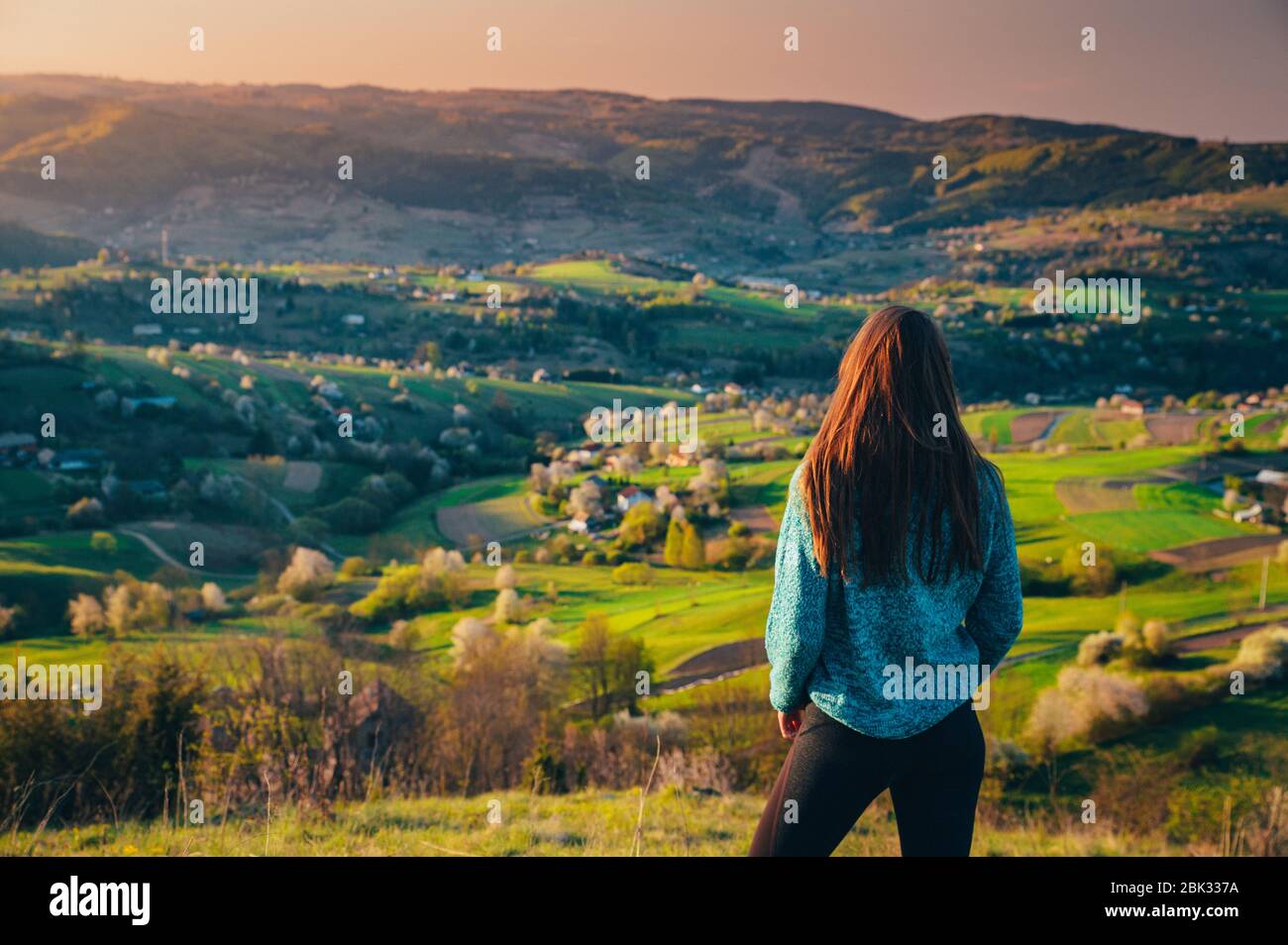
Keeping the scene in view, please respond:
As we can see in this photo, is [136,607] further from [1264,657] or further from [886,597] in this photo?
[1264,657]

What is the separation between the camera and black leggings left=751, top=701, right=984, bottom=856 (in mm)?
2504

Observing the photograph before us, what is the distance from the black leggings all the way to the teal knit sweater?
51 mm

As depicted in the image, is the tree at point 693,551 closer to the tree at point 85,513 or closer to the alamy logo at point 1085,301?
the tree at point 85,513

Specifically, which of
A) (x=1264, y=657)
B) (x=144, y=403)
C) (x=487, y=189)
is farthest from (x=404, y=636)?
(x=487, y=189)

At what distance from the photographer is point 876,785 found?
99.3 inches

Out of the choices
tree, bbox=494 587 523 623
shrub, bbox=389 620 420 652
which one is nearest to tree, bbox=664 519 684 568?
tree, bbox=494 587 523 623

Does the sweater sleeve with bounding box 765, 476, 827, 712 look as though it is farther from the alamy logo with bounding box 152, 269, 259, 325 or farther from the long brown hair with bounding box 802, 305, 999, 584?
the alamy logo with bounding box 152, 269, 259, 325

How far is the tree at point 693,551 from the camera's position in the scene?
22.6 meters

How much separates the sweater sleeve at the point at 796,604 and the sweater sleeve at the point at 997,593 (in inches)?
19.7

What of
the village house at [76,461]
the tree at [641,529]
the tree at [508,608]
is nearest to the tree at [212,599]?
the tree at [508,608]

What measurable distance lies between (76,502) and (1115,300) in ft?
203

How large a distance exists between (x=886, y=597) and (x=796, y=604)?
0.79ft

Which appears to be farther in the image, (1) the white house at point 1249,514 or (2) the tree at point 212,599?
(1) the white house at point 1249,514
